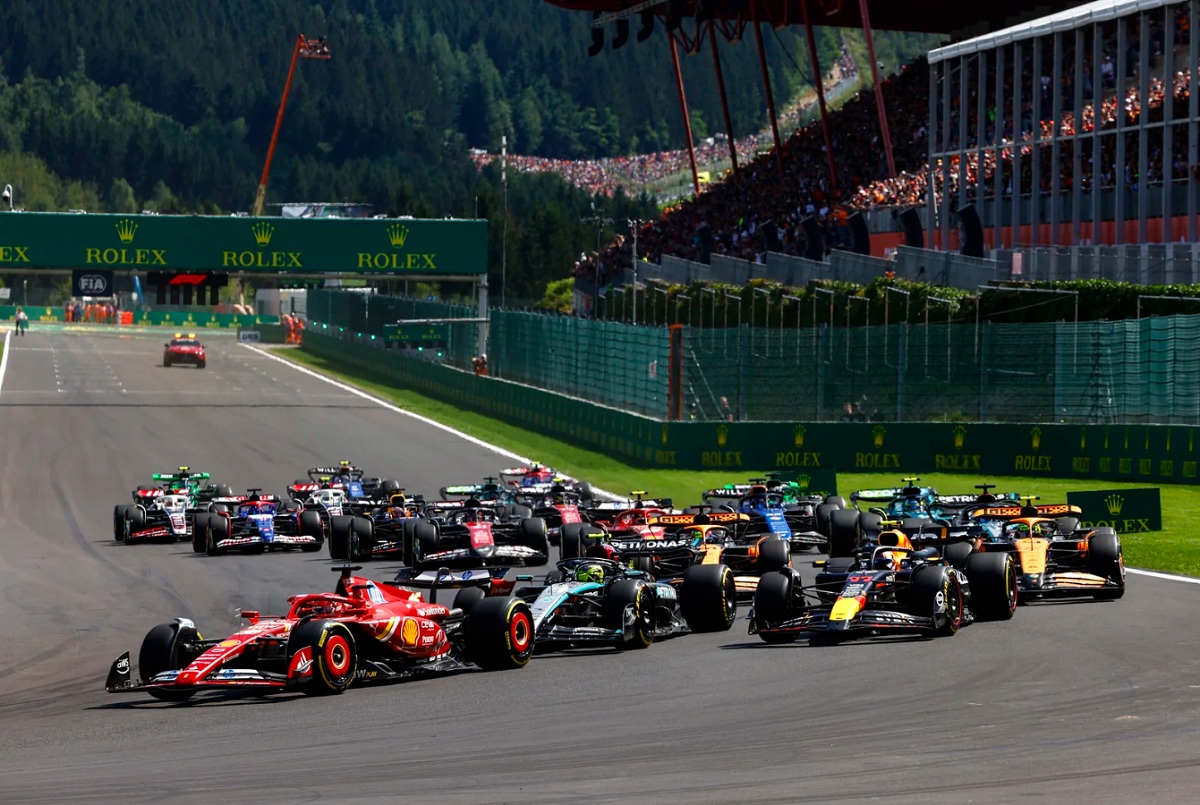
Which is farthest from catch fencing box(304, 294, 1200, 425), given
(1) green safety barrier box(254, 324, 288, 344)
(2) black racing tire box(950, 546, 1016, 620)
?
(1) green safety barrier box(254, 324, 288, 344)

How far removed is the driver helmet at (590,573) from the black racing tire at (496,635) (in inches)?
67.9

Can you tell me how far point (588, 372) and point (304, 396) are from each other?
18992 mm

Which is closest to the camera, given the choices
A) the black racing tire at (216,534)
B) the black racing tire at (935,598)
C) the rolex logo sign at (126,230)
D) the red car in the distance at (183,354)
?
the black racing tire at (935,598)

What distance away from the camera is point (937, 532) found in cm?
2138

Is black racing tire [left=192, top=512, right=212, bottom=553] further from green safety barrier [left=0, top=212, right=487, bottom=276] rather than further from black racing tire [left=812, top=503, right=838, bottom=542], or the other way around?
green safety barrier [left=0, top=212, right=487, bottom=276]

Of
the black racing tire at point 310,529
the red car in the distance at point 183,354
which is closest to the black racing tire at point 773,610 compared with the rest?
the black racing tire at point 310,529

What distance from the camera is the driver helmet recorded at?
18417mm

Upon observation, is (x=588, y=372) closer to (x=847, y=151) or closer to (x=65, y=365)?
Result: (x=847, y=151)

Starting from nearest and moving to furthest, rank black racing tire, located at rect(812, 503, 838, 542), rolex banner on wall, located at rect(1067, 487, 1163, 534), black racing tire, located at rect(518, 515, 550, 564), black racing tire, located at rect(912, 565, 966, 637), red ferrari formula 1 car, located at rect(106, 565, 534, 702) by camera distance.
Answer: red ferrari formula 1 car, located at rect(106, 565, 534, 702), black racing tire, located at rect(912, 565, 966, 637), black racing tire, located at rect(518, 515, 550, 564), black racing tire, located at rect(812, 503, 838, 542), rolex banner on wall, located at rect(1067, 487, 1163, 534)

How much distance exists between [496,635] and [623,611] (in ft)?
5.13

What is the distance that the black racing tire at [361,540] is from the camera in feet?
86.0

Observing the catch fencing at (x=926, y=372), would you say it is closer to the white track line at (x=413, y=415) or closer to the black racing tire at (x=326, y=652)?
the white track line at (x=413, y=415)

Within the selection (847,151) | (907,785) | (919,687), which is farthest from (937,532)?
(847,151)

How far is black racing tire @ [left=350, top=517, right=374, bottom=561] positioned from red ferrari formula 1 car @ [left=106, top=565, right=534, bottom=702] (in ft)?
28.8
